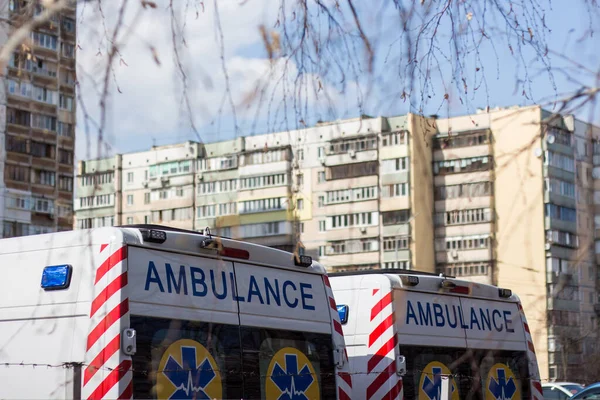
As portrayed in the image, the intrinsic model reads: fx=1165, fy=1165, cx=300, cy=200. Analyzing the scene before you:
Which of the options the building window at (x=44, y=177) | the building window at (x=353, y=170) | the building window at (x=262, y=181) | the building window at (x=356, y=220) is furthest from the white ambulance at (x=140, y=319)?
the building window at (x=356, y=220)

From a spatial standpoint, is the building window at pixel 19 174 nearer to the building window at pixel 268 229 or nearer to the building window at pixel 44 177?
the building window at pixel 44 177

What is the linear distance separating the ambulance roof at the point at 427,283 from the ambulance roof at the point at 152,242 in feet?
5.84

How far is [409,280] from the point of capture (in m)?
9.28

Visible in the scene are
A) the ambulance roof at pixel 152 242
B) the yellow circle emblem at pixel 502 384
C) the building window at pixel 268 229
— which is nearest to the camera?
the ambulance roof at pixel 152 242

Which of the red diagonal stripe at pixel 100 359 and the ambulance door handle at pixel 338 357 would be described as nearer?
the red diagonal stripe at pixel 100 359

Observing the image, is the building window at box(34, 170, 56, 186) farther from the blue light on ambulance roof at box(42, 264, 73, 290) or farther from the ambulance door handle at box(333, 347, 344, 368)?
the blue light on ambulance roof at box(42, 264, 73, 290)

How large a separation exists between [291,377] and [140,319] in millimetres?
1489

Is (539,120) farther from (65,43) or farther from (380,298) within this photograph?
(380,298)

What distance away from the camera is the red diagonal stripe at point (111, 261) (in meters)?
6.27

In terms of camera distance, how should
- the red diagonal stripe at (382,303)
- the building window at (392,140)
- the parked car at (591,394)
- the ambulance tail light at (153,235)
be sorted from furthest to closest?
the building window at (392,140)
the parked car at (591,394)
the red diagonal stripe at (382,303)
the ambulance tail light at (153,235)

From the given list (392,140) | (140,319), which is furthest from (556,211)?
(140,319)

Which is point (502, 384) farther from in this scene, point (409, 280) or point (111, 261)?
point (111, 261)

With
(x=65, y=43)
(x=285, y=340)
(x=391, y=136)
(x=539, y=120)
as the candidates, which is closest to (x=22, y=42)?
(x=65, y=43)

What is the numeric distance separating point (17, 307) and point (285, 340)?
175 cm
